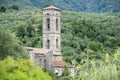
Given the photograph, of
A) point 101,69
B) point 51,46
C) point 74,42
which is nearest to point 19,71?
point 101,69

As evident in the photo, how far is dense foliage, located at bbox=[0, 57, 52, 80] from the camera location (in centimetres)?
3412

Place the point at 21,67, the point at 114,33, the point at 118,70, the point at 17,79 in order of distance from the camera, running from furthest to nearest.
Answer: the point at 114,33 < the point at 21,67 < the point at 17,79 < the point at 118,70

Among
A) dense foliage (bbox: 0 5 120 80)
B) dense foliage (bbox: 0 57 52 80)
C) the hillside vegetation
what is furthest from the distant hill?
dense foliage (bbox: 0 57 52 80)

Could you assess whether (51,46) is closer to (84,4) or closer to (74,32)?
(74,32)

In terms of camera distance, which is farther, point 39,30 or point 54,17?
point 39,30

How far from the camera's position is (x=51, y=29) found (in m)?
74.6

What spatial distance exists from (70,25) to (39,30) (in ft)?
32.6

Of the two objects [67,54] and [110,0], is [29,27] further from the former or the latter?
[110,0]

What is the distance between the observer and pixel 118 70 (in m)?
31.7

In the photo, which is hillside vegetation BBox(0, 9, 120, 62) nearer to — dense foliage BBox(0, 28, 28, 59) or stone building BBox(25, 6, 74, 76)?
stone building BBox(25, 6, 74, 76)

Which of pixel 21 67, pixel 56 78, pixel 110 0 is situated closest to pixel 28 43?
pixel 56 78

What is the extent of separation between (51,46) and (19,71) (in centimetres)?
3809

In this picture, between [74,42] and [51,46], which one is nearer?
[51,46]

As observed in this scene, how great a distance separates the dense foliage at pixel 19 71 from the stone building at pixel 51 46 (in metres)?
28.0
